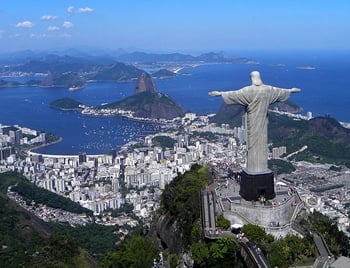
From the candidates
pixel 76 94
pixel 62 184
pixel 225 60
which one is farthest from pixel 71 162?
pixel 225 60

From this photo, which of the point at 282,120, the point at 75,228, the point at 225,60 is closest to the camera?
the point at 75,228

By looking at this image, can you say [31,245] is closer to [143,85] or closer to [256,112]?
[256,112]

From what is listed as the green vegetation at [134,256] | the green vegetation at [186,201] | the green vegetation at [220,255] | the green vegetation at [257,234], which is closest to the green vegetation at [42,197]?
the green vegetation at [186,201]

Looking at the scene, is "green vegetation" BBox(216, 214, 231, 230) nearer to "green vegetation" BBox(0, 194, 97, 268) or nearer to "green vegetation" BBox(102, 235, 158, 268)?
"green vegetation" BBox(102, 235, 158, 268)

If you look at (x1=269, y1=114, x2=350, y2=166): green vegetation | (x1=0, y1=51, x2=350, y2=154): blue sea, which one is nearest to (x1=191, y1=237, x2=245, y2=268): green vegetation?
(x1=269, y1=114, x2=350, y2=166): green vegetation

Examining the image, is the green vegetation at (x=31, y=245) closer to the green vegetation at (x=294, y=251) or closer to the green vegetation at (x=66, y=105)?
the green vegetation at (x=294, y=251)

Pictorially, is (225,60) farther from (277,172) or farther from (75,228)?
(75,228)
